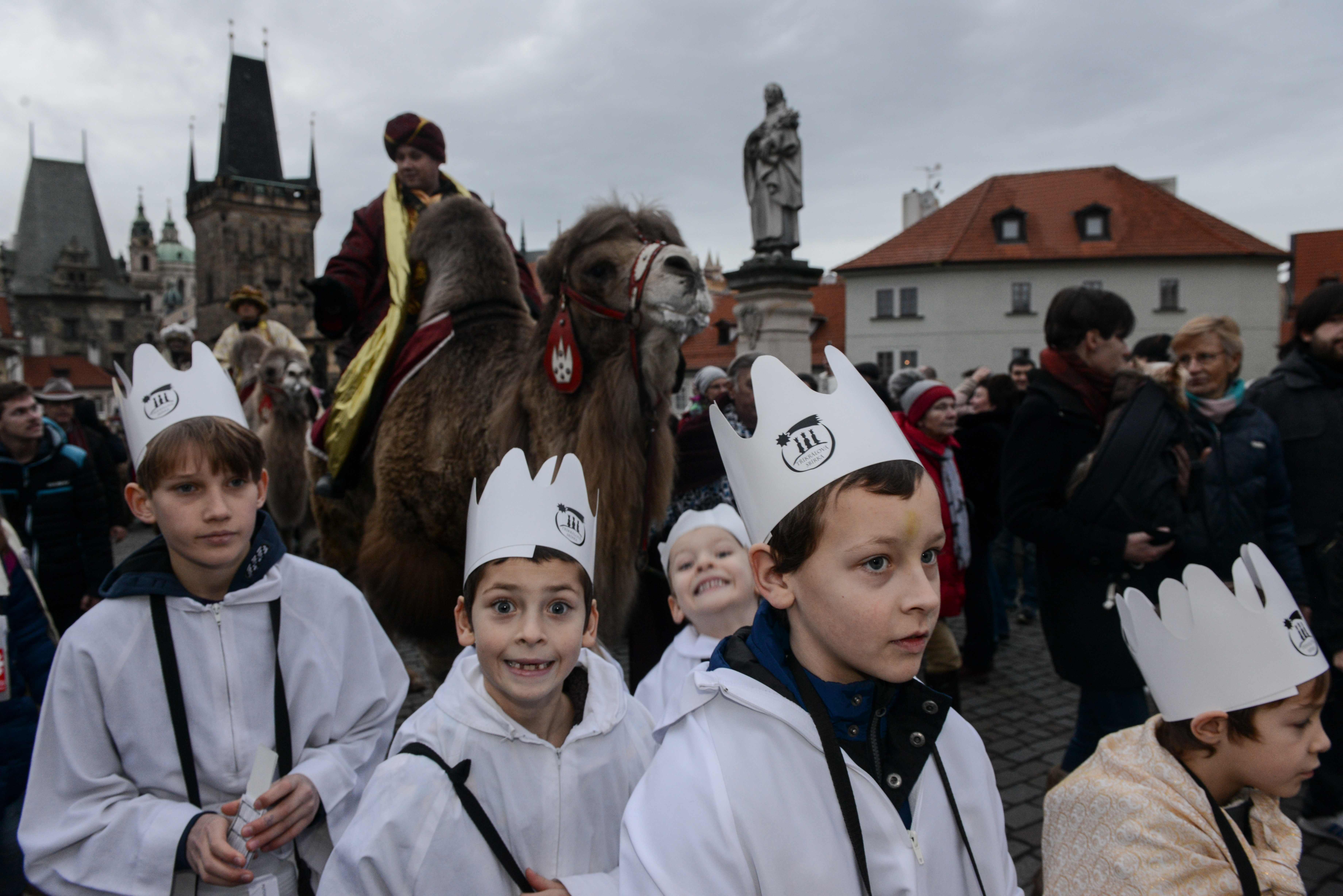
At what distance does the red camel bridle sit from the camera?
352cm

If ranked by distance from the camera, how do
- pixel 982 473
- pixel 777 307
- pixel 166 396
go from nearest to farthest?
pixel 166 396 < pixel 982 473 < pixel 777 307

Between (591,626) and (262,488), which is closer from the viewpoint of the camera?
(591,626)

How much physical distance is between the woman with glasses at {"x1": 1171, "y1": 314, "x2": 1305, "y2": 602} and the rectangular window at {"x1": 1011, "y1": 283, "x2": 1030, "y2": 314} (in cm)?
3546

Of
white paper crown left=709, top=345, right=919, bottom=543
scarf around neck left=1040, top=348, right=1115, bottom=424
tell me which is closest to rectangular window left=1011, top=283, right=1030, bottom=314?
scarf around neck left=1040, top=348, right=1115, bottom=424

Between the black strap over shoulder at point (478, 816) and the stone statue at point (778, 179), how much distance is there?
42.4 ft

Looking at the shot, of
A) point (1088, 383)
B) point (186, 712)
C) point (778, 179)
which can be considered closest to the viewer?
point (186, 712)

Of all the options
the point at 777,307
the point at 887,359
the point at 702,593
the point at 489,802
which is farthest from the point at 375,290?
the point at 887,359

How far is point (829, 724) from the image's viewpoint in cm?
143

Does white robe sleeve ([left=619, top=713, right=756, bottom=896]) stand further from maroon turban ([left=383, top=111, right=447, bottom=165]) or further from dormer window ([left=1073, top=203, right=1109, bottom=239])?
dormer window ([left=1073, top=203, right=1109, bottom=239])

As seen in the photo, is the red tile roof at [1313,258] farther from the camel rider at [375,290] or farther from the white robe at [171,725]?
the white robe at [171,725]

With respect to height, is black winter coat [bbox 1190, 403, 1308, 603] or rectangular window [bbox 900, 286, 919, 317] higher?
rectangular window [bbox 900, 286, 919, 317]

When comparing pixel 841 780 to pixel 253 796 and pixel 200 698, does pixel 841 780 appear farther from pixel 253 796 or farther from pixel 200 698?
pixel 200 698

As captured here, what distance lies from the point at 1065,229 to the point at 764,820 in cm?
4060

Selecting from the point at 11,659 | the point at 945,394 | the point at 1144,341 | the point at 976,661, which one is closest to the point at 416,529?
the point at 11,659
